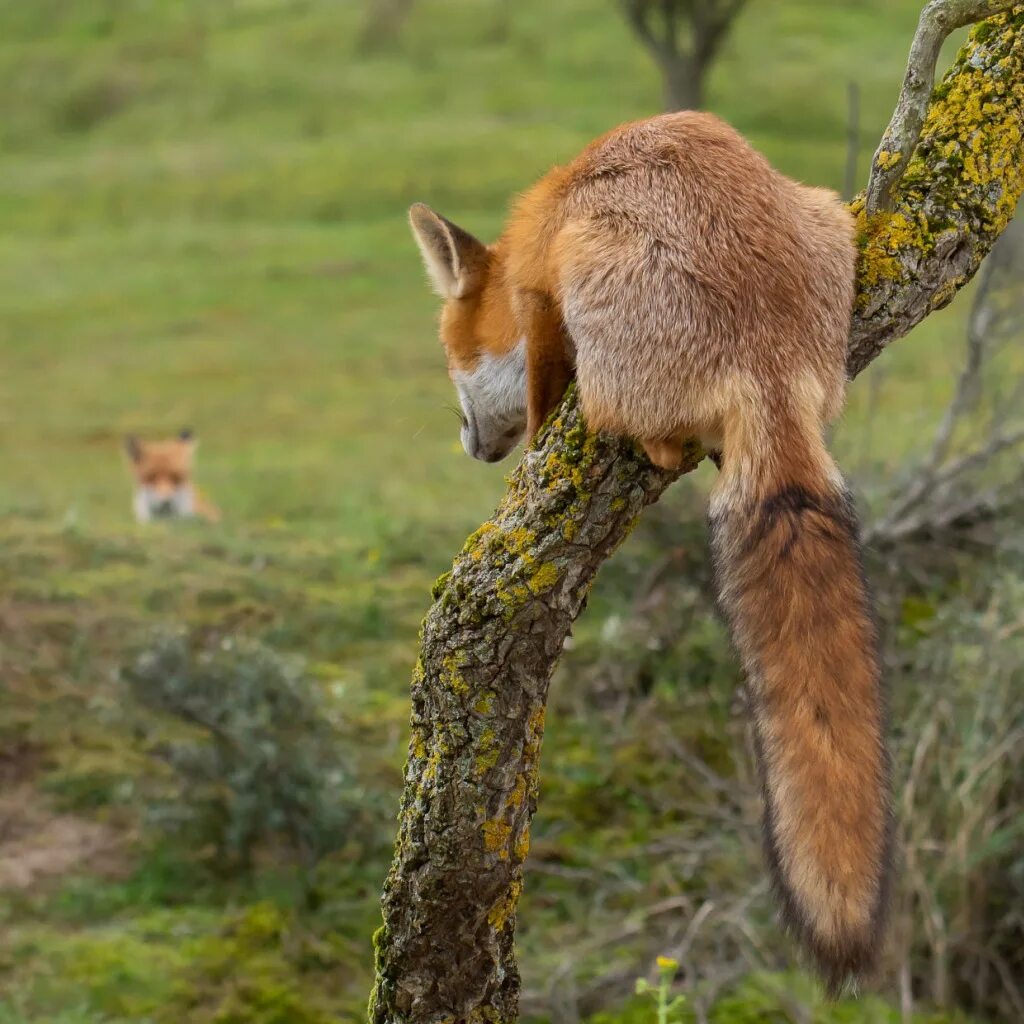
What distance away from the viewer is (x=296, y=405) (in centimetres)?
1852

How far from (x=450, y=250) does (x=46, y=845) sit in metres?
4.30

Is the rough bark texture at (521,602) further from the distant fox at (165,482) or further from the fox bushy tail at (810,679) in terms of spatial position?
the distant fox at (165,482)

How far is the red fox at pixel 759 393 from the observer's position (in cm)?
303

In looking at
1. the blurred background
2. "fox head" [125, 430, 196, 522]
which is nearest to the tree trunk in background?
the blurred background

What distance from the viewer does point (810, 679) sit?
10.5 feet

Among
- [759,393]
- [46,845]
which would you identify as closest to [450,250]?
[759,393]

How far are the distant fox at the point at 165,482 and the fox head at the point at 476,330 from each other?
9070 millimetres

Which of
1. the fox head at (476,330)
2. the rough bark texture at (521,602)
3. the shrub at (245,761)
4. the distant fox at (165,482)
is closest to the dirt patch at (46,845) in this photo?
the shrub at (245,761)

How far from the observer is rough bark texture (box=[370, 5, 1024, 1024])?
3441 millimetres

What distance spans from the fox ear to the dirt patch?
3963mm

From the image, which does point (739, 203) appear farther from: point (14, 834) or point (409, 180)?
point (409, 180)

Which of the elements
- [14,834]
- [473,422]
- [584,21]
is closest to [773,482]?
[473,422]

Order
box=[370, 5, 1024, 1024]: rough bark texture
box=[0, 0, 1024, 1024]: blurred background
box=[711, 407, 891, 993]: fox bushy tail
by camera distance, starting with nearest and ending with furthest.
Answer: box=[711, 407, 891, 993]: fox bushy tail, box=[370, 5, 1024, 1024]: rough bark texture, box=[0, 0, 1024, 1024]: blurred background

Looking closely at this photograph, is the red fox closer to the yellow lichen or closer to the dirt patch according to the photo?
the yellow lichen
